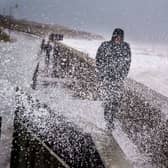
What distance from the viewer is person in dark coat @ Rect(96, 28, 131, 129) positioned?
6410 mm

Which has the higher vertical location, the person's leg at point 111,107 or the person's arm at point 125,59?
the person's arm at point 125,59

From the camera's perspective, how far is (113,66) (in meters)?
6.48

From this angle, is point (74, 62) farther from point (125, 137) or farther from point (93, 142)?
point (93, 142)

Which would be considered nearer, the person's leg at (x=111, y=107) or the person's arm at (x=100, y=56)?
the person's leg at (x=111, y=107)

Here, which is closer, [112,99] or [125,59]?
[125,59]

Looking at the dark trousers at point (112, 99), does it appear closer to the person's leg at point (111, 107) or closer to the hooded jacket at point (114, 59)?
the person's leg at point (111, 107)

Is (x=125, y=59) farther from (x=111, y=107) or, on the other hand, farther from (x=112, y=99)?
(x=111, y=107)

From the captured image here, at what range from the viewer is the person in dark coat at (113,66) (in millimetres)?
6410

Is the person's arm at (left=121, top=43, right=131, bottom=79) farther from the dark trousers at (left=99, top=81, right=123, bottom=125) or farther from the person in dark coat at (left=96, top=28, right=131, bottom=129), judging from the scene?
the dark trousers at (left=99, top=81, right=123, bottom=125)

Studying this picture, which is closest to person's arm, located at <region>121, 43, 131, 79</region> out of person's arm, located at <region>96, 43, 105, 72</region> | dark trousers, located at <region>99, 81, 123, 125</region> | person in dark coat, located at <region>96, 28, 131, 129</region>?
person in dark coat, located at <region>96, 28, 131, 129</region>

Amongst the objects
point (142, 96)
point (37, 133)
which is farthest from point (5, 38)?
point (37, 133)

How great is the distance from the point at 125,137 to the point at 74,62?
636cm

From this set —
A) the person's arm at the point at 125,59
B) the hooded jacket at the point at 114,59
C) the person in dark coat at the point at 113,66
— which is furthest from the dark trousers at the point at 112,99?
the person's arm at the point at 125,59

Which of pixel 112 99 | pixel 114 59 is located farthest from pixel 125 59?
pixel 112 99
